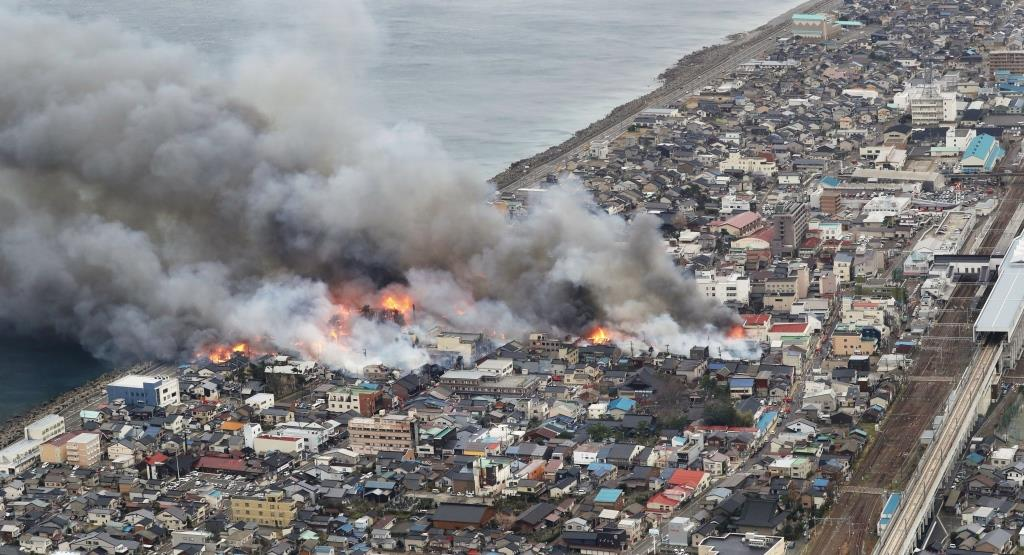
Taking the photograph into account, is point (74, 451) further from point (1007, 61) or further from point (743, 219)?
point (1007, 61)

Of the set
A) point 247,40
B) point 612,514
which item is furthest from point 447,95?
point 612,514

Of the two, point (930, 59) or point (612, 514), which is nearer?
point (612, 514)

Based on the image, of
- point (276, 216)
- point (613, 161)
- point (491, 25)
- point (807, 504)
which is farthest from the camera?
point (491, 25)

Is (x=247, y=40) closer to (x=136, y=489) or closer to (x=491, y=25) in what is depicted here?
(x=491, y=25)

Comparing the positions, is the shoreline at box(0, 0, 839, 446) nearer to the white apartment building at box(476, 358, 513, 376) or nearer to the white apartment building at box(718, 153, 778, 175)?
the white apartment building at box(718, 153, 778, 175)

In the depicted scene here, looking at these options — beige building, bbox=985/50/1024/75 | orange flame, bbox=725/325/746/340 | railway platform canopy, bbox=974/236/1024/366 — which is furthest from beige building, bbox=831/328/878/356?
beige building, bbox=985/50/1024/75

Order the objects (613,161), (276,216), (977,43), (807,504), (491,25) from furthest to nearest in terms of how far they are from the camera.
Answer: (491,25), (977,43), (613,161), (276,216), (807,504)

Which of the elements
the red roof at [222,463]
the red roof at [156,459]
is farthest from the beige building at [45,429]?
the red roof at [222,463]
